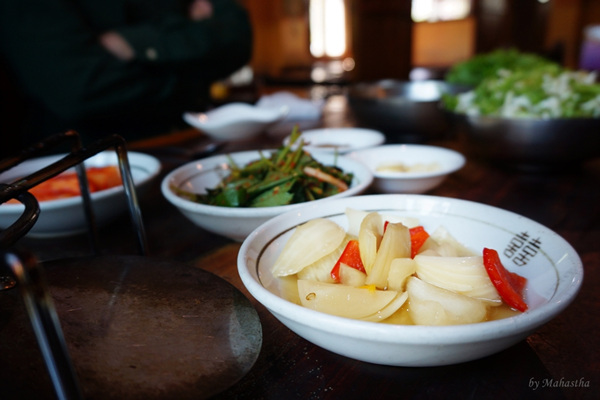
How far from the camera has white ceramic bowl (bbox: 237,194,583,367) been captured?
0.55 m

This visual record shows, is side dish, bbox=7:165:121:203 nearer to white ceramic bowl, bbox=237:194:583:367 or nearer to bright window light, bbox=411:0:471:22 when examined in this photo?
white ceramic bowl, bbox=237:194:583:367

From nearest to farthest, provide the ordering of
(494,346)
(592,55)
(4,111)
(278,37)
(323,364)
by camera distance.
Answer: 1. (494,346)
2. (323,364)
3. (4,111)
4. (592,55)
5. (278,37)

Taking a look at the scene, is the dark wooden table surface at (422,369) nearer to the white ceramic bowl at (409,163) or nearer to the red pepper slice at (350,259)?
the red pepper slice at (350,259)

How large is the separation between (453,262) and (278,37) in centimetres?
1305

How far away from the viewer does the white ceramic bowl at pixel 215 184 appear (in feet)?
3.38

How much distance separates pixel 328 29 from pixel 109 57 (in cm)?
1121

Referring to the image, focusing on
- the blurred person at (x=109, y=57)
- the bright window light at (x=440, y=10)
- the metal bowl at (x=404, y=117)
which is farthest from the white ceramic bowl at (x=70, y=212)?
the bright window light at (x=440, y=10)

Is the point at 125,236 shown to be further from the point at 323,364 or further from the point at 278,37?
the point at 278,37

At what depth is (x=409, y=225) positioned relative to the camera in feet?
3.18

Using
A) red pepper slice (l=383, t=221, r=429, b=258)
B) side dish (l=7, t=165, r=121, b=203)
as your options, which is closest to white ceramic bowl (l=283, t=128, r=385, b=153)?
side dish (l=7, t=165, r=121, b=203)

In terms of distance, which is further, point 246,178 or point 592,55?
point 592,55

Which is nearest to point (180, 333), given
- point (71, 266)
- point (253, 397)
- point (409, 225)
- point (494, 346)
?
point (253, 397)

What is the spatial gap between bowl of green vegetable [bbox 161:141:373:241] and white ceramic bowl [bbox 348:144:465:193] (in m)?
0.11

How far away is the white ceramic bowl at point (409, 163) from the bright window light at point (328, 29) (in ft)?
39.4
